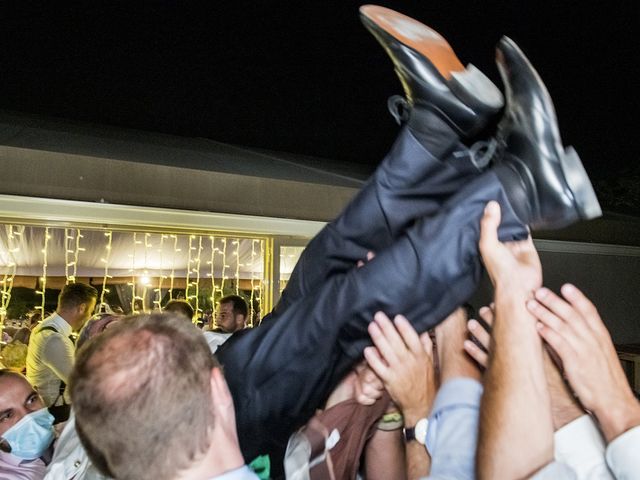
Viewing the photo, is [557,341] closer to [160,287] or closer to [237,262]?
[237,262]

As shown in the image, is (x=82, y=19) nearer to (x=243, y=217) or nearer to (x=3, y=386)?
(x=243, y=217)

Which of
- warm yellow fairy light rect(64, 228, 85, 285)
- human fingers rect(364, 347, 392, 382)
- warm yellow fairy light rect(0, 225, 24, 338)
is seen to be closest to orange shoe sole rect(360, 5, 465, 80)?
human fingers rect(364, 347, 392, 382)

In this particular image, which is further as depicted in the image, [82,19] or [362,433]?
[82,19]

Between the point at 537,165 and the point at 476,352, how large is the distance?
0.43m

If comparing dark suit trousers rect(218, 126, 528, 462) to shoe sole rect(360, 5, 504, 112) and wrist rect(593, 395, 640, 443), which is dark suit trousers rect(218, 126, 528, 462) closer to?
shoe sole rect(360, 5, 504, 112)

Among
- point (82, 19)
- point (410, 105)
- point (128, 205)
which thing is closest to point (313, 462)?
point (410, 105)

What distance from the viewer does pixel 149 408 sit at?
0.87 meters

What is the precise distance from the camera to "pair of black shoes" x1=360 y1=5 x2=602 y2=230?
1104 mm

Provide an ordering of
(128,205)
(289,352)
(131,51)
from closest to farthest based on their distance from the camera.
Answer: (289,352), (128,205), (131,51)

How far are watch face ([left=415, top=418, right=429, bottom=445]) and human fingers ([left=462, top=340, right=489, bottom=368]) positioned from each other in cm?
18

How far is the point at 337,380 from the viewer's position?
52.5 inches

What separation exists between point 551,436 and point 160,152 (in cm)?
372

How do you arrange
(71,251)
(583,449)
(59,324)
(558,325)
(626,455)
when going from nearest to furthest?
1. (626,455)
2. (558,325)
3. (583,449)
4. (59,324)
5. (71,251)

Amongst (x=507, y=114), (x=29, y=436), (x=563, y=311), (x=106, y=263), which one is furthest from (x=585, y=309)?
(x=106, y=263)
